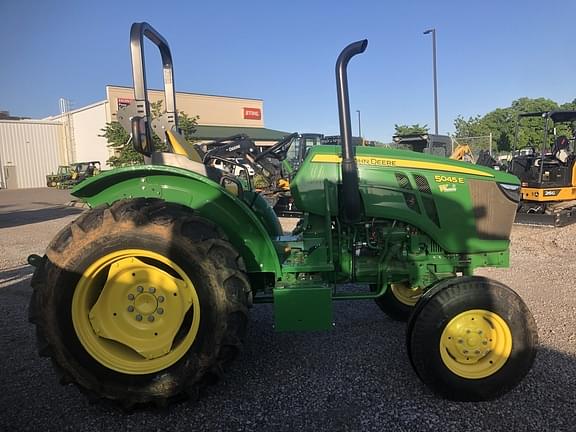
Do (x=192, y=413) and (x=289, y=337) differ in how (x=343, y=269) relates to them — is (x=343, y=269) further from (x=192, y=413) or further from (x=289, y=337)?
(x=192, y=413)

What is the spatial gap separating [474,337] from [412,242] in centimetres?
81

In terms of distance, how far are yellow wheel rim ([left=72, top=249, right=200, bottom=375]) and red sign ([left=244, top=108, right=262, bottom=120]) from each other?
43506 millimetres

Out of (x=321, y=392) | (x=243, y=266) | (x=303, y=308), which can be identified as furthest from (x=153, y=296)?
(x=321, y=392)

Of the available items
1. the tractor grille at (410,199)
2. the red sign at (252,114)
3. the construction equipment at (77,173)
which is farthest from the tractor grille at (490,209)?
the red sign at (252,114)

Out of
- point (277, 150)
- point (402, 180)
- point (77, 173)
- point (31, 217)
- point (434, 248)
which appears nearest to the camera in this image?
point (402, 180)

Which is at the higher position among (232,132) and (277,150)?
(232,132)

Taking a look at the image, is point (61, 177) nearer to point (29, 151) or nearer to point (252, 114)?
point (29, 151)

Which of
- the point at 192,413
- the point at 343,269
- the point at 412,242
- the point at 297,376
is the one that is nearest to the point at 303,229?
the point at 343,269

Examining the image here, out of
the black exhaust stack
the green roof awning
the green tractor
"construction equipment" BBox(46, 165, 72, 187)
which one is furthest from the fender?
the green roof awning

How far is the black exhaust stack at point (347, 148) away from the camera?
2.96 m

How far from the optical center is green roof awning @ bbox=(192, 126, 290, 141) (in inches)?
1500

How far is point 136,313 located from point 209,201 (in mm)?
833

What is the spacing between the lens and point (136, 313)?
2.83 meters

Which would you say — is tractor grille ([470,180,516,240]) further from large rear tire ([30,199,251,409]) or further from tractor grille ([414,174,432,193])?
large rear tire ([30,199,251,409])
